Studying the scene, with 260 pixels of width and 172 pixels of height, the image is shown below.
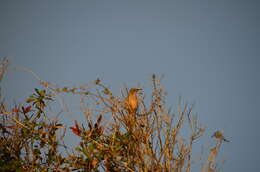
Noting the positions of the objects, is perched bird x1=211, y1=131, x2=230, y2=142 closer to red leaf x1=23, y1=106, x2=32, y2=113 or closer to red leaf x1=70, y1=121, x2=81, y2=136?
red leaf x1=70, y1=121, x2=81, y2=136

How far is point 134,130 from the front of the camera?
174 cm

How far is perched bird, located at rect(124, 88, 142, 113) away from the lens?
71.1 inches

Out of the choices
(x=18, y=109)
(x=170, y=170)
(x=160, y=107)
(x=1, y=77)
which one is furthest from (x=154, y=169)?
(x=1, y=77)

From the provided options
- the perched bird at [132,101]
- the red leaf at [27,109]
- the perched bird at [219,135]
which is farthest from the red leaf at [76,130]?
the perched bird at [219,135]

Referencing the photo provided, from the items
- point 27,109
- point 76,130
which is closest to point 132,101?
point 76,130

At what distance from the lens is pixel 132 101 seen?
1833 mm

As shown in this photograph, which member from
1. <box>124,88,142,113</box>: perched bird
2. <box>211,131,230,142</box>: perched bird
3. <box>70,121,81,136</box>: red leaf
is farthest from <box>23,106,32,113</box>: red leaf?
<box>211,131,230,142</box>: perched bird

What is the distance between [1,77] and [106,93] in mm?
1305

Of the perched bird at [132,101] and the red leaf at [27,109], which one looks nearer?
the perched bird at [132,101]

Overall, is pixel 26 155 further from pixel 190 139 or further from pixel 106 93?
pixel 190 139

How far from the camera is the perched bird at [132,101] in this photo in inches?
71.1

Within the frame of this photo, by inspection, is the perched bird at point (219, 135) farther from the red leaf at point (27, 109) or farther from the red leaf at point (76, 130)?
the red leaf at point (27, 109)

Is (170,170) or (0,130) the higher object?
(0,130)

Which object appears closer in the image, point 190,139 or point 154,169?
point 154,169
